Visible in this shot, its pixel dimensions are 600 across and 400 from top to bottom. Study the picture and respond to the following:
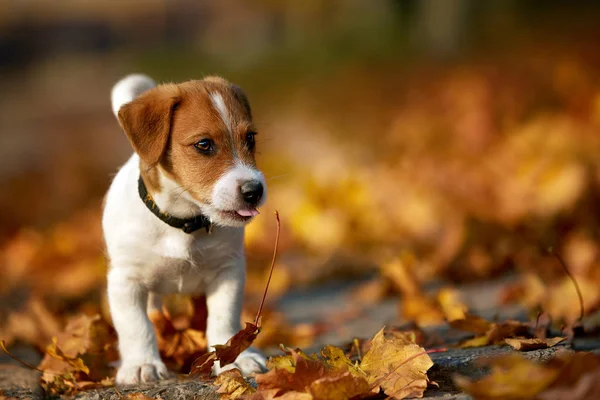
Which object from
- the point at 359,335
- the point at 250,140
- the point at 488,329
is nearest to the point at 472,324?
the point at 488,329

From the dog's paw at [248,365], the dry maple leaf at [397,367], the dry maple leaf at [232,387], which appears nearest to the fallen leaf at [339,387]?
the dry maple leaf at [397,367]

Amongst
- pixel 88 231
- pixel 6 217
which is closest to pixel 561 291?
pixel 88 231

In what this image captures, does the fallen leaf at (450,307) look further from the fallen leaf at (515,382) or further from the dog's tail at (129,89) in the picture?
the dog's tail at (129,89)

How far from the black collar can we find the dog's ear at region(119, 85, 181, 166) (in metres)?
0.19

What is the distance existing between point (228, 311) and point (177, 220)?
0.42 metres

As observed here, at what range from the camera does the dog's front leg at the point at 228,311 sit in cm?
306

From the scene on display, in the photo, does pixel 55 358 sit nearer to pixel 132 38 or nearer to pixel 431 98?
pixel 431 98

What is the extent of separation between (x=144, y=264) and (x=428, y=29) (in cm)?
1000

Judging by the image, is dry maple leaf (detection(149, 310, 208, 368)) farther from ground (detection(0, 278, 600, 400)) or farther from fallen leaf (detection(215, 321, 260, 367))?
fallen leaf (detection(215, 321, 260, 367))

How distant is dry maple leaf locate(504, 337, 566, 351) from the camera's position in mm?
2824

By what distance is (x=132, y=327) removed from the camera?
3090 millimetres

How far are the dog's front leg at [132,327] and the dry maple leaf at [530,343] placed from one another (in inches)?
52.8

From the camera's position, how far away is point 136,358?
3.06 meters

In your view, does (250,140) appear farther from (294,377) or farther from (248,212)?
(294,377)
